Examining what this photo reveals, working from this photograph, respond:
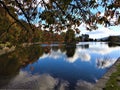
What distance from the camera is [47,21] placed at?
6.98 metres

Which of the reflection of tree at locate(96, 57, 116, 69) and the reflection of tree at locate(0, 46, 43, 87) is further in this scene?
the reflection of tree at locate(96, 57, 116, 69)

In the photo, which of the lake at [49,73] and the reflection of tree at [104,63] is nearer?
the lake at [49,73]

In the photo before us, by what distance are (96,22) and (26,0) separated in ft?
9.86

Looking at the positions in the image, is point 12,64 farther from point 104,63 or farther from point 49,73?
point 104,63

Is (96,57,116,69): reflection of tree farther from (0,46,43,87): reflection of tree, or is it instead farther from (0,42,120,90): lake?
(0,46,43,87): reflection of tree

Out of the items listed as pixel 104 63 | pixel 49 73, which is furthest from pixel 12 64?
pixel 104 63

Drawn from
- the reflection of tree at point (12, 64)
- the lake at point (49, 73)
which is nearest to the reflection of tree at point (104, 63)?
the lake at point (49, 73)

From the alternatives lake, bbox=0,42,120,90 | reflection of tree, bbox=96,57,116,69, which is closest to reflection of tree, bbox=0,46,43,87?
lake, bbox=0,42,120,90

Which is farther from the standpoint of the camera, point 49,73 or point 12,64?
point 12,64

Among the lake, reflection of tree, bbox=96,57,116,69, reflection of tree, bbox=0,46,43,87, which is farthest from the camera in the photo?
reflection of tree, bbox=96,57,116,69

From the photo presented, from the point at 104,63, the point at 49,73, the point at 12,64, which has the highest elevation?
the point at 49,73

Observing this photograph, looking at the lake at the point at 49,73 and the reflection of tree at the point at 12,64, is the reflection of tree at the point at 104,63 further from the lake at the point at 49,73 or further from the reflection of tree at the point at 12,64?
the reflection of tree at the point at 12,64

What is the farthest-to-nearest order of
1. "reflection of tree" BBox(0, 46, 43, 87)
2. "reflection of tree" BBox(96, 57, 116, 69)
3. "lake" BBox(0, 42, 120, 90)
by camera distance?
"reflection of tree" BBox(96, 57, 116, 69) < "reflection of tree" BBox(0, 46, 43, 87) < "lake" BBox(0, 42, 120, 90)

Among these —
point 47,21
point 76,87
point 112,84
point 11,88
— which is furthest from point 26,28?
point 76,87
